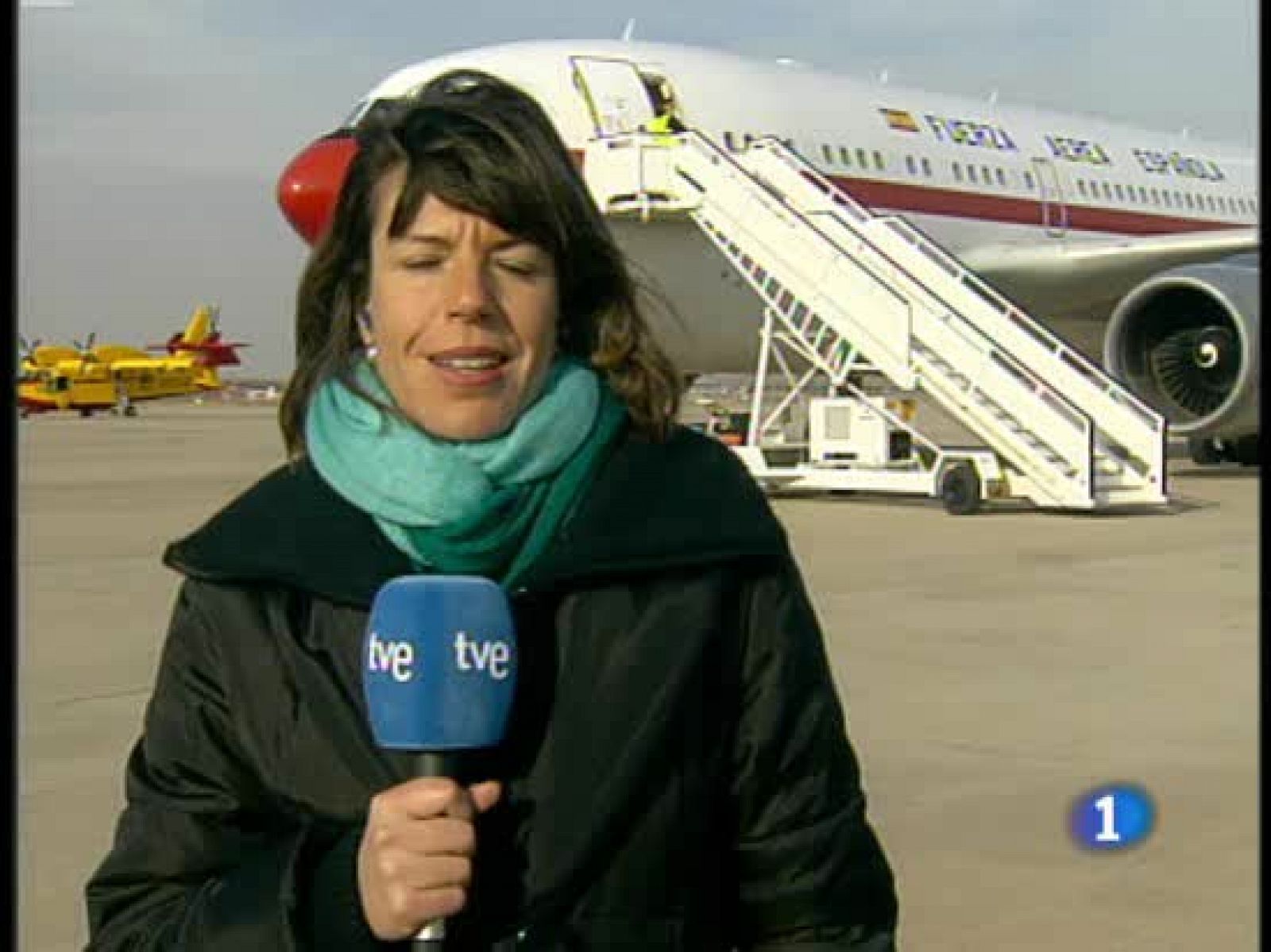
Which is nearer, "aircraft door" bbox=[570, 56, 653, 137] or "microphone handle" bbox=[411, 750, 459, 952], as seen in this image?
"microphone handle" bbox=[411, 750, 459, 952]

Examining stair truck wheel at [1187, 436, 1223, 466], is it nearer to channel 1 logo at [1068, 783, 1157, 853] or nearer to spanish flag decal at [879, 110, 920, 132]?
spanish flag decal at [879, 110, 920, 132]

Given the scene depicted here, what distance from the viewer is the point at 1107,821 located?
178 inches

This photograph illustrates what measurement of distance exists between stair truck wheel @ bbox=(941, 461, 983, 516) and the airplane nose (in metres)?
5.08

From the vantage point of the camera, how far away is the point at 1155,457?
13.0 metres

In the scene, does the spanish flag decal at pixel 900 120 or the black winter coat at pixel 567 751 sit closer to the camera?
the black winter coat at pixel 567 751

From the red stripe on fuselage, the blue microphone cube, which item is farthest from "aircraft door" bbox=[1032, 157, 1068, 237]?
the blue microphone cube

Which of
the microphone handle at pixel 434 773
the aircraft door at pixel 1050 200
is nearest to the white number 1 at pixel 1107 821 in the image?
the microphone handle at pixel 434 773

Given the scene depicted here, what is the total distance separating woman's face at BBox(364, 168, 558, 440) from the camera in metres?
1.57

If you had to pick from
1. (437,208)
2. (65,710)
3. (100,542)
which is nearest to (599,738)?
(437,208)

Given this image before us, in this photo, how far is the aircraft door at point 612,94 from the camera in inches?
567

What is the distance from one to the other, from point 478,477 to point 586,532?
4.0 inches

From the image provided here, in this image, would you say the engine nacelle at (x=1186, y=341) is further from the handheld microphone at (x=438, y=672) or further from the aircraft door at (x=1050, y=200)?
the handheld microphone at (x=438, y=672)

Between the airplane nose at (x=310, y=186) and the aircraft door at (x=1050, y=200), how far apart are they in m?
7.77

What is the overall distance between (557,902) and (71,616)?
684 centimetres
